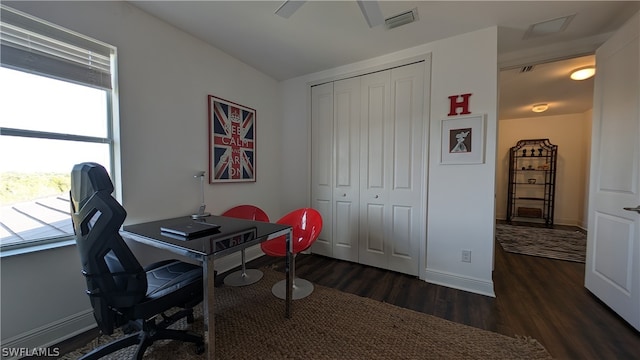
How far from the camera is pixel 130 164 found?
1.92 meters

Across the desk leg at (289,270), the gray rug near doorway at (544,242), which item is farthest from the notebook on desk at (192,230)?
the gray rug near doorway at (544,242)

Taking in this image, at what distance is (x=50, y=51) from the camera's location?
5.19 ft

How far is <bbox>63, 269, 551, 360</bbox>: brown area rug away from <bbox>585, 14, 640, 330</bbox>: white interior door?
1.08 metres

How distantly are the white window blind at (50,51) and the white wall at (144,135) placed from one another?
0.07 m

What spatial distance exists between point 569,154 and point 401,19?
5975 mm

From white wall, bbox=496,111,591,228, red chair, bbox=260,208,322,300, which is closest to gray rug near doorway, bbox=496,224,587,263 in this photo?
white wall, bbox=496,111,591,228

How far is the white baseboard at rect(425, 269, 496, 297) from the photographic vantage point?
2238mm

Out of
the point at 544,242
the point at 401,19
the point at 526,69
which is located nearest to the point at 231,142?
the point at 401,19

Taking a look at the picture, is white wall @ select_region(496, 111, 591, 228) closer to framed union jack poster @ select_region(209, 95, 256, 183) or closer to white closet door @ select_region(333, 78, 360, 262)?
white closet door @ select_region(333, 78, 360, 262)

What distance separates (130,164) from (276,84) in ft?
7.38

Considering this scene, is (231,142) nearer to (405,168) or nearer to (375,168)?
(375,168)

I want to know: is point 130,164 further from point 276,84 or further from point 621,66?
point 621,66

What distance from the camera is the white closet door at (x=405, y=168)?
8.48 ft

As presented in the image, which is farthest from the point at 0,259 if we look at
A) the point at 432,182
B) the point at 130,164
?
the point at 432,182
